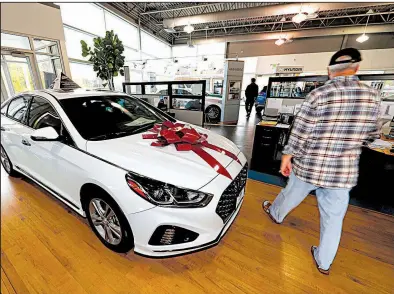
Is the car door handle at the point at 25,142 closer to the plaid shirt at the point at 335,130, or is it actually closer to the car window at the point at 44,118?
the car window at the point at 44,118

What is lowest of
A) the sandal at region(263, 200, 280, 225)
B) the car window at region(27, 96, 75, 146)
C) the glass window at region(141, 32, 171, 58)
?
the sandal at region(263, 200, 280, 225)

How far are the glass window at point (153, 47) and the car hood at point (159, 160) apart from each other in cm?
1055

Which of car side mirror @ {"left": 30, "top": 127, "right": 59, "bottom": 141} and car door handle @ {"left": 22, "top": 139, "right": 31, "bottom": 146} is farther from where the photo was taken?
car door handle @ {"left": 22, "top": 139, "right": 31, "bottom": 146}

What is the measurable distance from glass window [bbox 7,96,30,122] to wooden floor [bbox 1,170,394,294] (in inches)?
36.5

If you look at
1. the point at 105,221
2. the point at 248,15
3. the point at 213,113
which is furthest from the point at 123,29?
the point at 105,221

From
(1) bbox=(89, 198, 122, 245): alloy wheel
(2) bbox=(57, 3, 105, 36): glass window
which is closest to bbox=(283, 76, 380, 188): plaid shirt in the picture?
(1) bbox=(89, 198, 122, 245): alloy wheel

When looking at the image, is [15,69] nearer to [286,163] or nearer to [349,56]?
[286,163]

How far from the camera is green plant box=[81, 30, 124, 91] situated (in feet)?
16.1

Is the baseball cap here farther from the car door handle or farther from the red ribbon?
the car door handle

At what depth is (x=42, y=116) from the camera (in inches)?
67.3

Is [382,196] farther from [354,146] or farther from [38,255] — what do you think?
[38,255]

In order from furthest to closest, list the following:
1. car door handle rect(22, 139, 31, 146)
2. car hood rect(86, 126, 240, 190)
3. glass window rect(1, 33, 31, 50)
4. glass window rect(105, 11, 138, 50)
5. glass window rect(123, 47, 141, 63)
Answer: glass window rect(123, 47, 141, 63) → glass window rect(105, 11, 138, 50) → car door handle rect(22, 139, 31, 146) → car hood rect(86, 126, 240, 190) → glass window rect(1, 33, 31, 50)

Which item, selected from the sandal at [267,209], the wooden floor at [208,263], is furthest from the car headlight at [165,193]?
the sandal at [267,209]

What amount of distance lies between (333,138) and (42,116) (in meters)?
2.35
